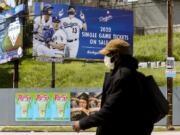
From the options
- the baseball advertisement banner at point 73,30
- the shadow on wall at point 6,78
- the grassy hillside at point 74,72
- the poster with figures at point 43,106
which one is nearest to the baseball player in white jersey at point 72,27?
the baseball advertisement banner at point 73,30

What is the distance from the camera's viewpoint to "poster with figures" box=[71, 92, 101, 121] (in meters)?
32.6

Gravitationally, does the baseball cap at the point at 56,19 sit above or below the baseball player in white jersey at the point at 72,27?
above

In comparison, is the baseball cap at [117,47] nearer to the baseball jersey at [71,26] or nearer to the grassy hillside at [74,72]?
the baseball jersey at [71,26]

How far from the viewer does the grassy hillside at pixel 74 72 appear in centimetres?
4406

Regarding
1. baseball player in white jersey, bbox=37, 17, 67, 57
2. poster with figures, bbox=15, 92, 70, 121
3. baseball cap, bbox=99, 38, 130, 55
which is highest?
baseball cap, bbox=99, 38, 130, 55

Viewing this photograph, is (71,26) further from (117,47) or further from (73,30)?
(117,47)

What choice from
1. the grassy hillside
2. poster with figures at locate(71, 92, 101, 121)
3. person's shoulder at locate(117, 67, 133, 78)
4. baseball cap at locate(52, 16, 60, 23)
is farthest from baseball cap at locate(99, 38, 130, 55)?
the grassy hillside

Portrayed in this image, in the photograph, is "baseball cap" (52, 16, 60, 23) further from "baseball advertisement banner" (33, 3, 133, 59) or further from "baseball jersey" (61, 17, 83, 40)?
"baseball jersey" (61, 17, 83, 40)

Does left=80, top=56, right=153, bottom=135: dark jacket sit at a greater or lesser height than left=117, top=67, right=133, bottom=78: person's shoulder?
lesser

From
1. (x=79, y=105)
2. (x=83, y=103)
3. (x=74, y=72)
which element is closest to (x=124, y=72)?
(x=79, y=105)

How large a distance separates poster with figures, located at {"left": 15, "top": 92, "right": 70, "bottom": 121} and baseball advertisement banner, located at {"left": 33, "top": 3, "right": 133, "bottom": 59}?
4.22 m

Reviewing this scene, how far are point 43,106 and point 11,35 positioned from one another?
7548 mm

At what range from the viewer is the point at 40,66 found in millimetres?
49906

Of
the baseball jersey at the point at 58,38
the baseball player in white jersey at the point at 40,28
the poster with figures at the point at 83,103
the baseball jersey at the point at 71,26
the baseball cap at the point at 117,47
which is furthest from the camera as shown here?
the baseball jersey at the point at 71,26
